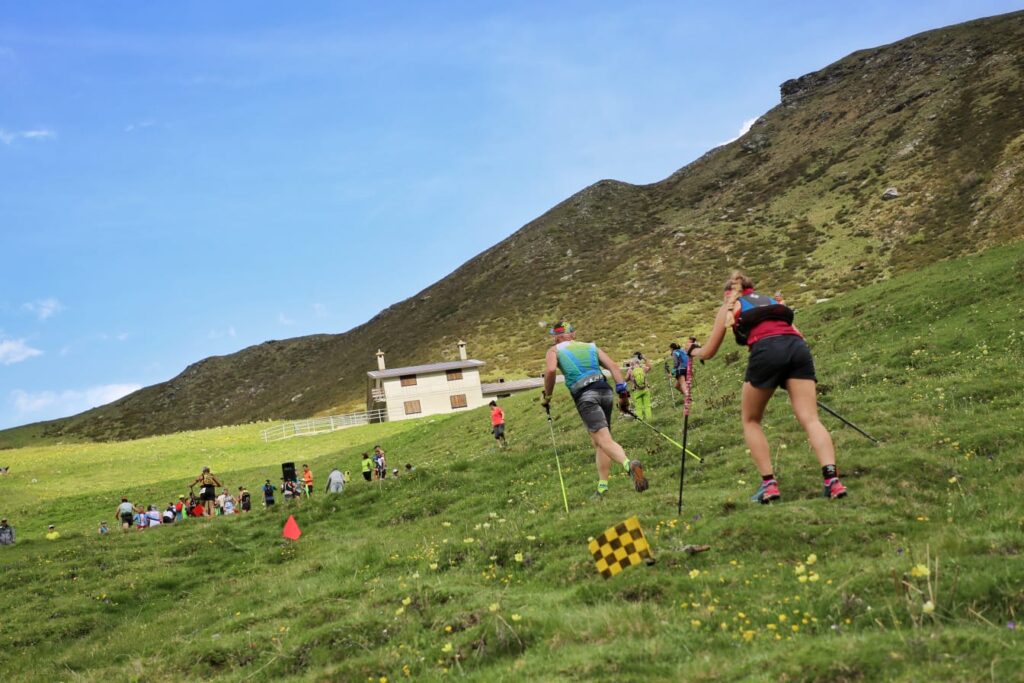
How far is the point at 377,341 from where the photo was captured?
154250 mm

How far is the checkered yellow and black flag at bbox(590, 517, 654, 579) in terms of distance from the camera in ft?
29.0

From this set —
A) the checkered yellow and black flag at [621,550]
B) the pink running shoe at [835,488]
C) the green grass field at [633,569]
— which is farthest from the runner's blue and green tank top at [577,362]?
the pink running shoe at [835,488]

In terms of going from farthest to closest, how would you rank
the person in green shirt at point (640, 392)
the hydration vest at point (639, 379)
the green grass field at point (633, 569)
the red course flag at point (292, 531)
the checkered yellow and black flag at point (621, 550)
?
the hydration vest at point (639, 379), the person in green shirt at point (640, 392), the red course flag at point (292, 531), the checkered yellow and black flag at point (621, 550), the green grass field at point (633, 569)

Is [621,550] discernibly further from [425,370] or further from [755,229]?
[755,229]

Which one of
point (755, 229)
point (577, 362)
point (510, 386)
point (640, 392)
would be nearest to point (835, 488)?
point (577, 362)

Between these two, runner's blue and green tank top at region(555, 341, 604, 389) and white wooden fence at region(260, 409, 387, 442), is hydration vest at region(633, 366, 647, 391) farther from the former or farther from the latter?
white wooden fence at region(260, 409, 387, 442)

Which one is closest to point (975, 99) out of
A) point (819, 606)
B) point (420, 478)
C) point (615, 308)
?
point (615, 308)

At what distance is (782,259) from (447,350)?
56.7 m

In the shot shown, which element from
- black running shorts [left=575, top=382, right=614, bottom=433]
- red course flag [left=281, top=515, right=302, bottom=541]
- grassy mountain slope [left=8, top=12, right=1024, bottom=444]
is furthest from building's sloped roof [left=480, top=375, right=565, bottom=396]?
black running shorts [left=575, top=382, right=614, bottom=433]

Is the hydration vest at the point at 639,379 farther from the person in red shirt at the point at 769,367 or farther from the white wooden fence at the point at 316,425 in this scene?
the white wooden fence at the point at 316,425

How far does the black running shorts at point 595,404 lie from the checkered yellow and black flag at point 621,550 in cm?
335

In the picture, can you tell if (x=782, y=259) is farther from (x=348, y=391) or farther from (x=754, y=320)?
(x=754, y=320)

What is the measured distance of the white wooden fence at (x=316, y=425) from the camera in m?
74.9

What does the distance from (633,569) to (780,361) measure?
3.41m
